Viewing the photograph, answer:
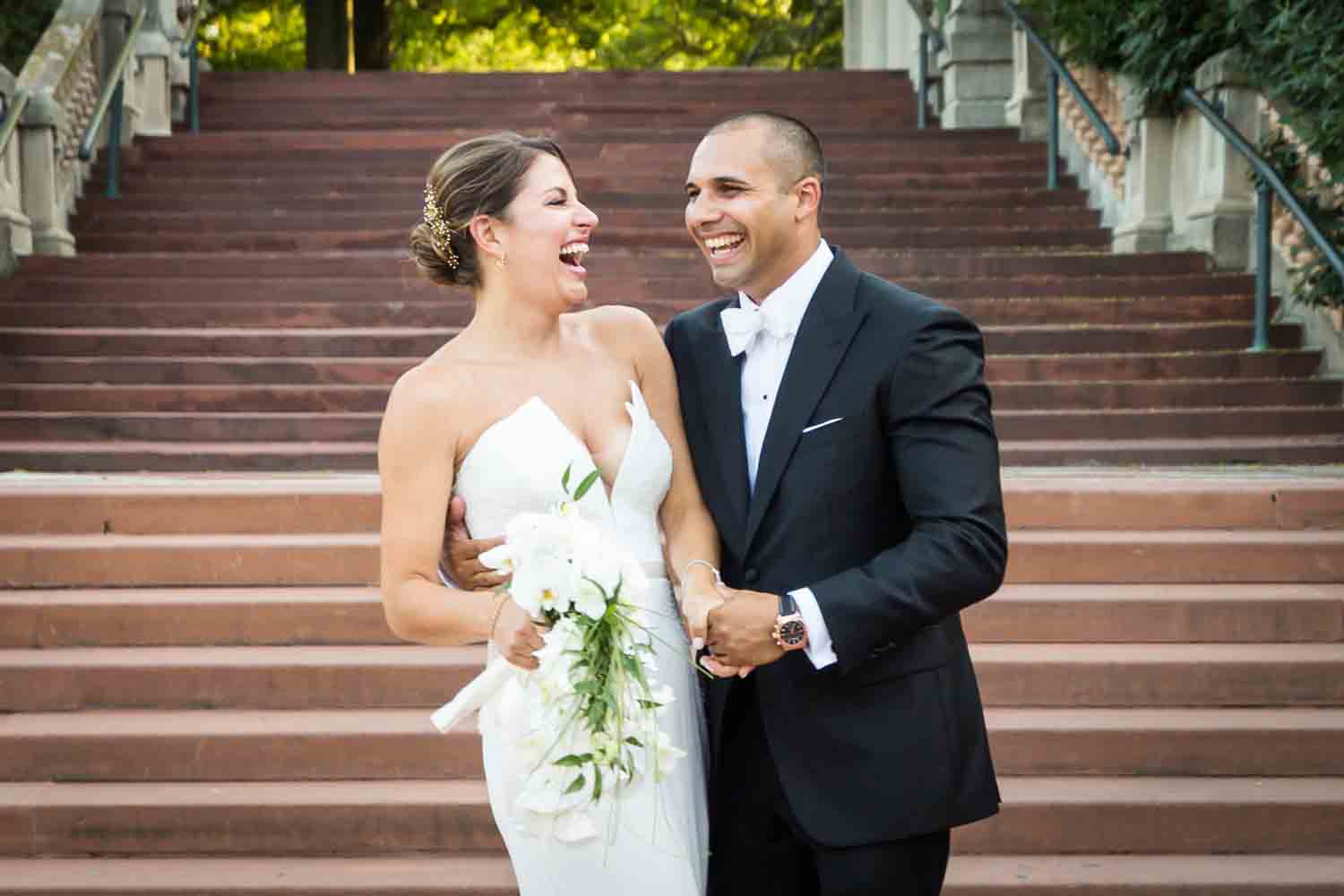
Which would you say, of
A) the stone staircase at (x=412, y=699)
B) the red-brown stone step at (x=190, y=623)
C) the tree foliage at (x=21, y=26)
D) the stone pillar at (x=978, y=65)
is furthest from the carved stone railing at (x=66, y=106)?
the stone pillar at (x=978, y=65)

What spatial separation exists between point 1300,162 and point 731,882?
8.12 m

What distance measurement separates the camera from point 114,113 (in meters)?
Answer: 13.5

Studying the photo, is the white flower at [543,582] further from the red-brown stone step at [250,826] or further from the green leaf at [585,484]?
the red-brown stone step at [250,826]

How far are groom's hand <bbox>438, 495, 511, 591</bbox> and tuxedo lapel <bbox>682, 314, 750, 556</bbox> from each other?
0.45 m

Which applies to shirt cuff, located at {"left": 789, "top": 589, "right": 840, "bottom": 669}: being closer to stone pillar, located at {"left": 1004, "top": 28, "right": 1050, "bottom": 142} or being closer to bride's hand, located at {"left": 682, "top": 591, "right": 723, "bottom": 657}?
bride's hand, located at {"left": 682, "top": 591, "right": 723, "bottom": 657}

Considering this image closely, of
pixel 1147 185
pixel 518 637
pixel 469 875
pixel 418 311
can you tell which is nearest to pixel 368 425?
pixel 418 311

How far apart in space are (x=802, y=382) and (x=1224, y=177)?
29.3 ft

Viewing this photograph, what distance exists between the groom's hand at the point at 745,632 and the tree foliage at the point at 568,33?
22.8 meters

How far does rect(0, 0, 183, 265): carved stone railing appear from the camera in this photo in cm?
1239

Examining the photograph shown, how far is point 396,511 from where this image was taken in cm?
311

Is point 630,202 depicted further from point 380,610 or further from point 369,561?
point 380,610

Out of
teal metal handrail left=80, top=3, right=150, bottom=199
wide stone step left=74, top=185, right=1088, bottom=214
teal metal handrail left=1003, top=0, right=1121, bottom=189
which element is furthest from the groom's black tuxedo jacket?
teal metal handrail left=80, top=3, right=150, bottom=199

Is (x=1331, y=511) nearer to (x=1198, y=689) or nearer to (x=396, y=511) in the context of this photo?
(x=1198, y=689)

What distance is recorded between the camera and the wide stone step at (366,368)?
31.5 feet
